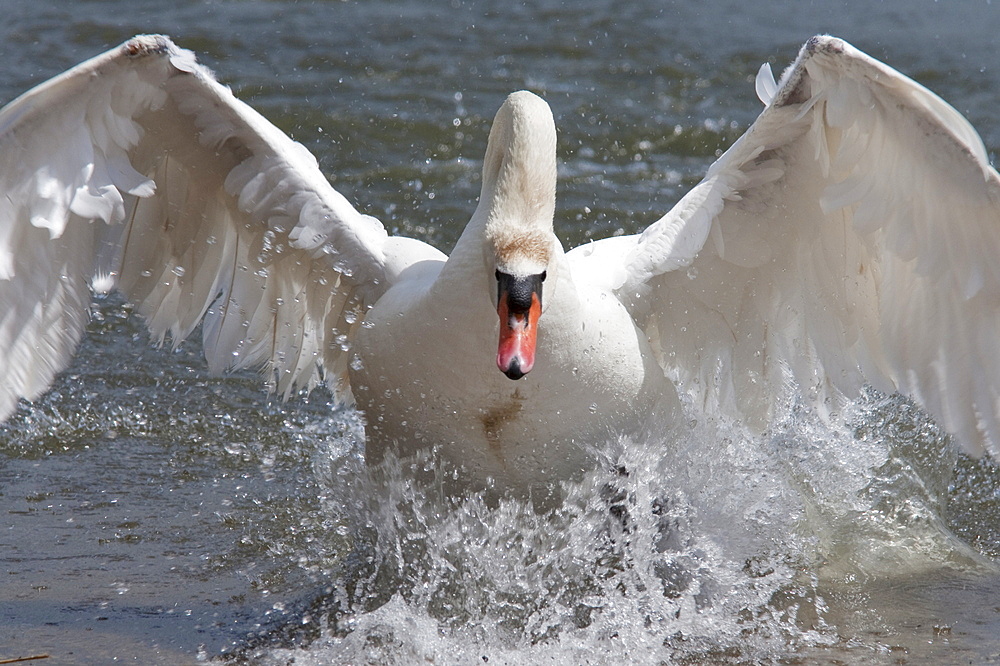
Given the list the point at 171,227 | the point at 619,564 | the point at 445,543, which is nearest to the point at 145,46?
the point at 171,227

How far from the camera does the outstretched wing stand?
13.8 feet

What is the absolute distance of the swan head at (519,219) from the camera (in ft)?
12.6

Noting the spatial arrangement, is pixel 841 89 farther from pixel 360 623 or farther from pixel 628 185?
pixel 628 185

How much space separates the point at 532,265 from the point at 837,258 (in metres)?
1.44

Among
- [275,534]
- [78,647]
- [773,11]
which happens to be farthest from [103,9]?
[78,647]

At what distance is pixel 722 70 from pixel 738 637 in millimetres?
9632

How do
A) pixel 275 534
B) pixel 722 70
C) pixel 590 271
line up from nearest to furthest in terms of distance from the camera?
pixel 590 271, pixel 275 534, pixel 722 70

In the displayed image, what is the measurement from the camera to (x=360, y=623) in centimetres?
452

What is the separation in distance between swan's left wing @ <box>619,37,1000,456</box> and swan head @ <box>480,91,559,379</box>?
72cm

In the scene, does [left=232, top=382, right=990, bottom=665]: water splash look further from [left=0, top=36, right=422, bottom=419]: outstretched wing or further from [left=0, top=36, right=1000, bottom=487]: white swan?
[left=0, top=36, right=422, bottom=419]: outstretched wing

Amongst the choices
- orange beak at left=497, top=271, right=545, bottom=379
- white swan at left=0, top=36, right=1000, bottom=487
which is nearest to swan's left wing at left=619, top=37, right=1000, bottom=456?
white swan at left=0, top=36, right=1000, bottom=487

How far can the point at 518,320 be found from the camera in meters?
3.85

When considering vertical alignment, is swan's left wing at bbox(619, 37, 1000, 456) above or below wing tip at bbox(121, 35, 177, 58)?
below

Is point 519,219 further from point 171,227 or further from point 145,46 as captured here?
point 171,227
